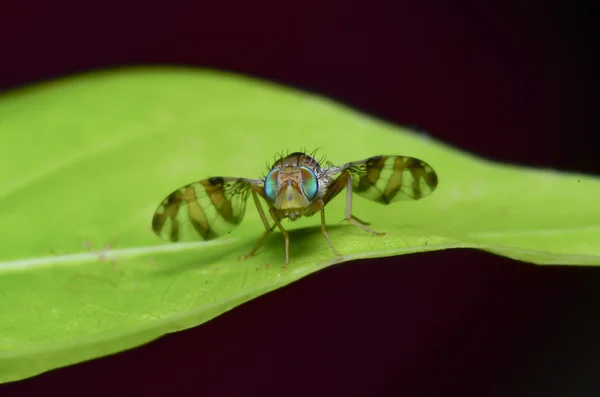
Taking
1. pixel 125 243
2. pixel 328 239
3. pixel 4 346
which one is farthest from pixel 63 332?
pixel 328 239

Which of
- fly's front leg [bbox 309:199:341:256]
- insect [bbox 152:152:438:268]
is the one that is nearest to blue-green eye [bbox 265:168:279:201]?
insect [bbox 152:152:438:268]

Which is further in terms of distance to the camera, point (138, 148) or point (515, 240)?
point (138, 148)

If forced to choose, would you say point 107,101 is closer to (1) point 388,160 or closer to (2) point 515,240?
(1) point 388,160

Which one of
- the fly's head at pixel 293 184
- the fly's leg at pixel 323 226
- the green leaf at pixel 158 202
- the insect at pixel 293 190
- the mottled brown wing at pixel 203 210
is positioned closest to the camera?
the green leaf at pixel 158 202

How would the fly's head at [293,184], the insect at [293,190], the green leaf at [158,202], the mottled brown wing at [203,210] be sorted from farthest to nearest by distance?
the fly's head at [293,184] → the insect at [293,190] → the mottled brown wing at [203,210] → the green leaf at [158,202]

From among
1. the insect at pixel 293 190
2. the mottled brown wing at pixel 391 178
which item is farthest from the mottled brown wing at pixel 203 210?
the mottled brown wing at pixel 391 178

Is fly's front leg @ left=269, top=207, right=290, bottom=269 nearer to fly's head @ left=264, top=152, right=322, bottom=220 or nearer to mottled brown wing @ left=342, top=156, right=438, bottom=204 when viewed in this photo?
fly's head @ left=264, top=152, right=322, bottom=220

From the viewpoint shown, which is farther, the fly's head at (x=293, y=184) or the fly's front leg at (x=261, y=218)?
the fly's head at (x=293, y=184)

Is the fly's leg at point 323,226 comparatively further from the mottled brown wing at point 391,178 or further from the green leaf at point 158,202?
the mottled brown wing at point 391,178
